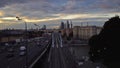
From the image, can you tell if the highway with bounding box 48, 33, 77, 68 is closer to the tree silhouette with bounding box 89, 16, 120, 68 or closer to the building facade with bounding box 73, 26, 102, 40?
the tree silhouette with bounding box 89, 16, 120, 68

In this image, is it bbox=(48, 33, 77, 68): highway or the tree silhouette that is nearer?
the tree silhouette

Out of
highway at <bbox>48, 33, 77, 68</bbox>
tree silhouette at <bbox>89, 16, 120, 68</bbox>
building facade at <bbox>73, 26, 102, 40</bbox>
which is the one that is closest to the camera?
tree silhouette at <bbox>89, 16, 120, 68</bbox>

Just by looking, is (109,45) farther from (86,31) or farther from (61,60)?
(86,31)

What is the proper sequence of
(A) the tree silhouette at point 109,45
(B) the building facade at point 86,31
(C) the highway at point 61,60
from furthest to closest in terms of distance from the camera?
(B) the building facade at point 86,31
(C) the highway at point 61,60
(A) the tree silhouette at point 109,45

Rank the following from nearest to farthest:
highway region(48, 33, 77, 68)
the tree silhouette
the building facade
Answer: the tree silhouette, highway region(48, 33, 77, 68), the building facade

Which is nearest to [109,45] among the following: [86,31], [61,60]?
[61,60]

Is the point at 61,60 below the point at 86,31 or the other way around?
below

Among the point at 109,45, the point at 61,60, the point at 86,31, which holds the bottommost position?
the point at 61,60

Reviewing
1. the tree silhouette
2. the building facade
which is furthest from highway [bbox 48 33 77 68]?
the building facade

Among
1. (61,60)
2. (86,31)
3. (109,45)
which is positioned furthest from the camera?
(86,31)

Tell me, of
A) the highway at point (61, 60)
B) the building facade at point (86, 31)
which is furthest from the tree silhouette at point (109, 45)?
the building facade at point (86, 31)

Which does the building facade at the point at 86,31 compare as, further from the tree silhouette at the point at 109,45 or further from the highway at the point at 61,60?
the tree silhouette at the point at 109,45

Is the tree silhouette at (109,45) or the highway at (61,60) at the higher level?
the tree silhouette at (109,45)

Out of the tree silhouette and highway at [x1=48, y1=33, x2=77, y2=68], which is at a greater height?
the tree silhouette
